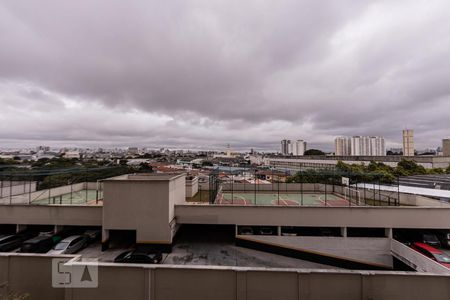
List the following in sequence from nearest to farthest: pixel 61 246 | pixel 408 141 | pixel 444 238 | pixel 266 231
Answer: pixel 61 246 → pixel 444 238 → pixel 266 231 → pixel 408 141

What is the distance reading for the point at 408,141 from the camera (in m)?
111

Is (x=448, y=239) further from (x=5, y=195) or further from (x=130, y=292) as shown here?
(x=5, y=195)

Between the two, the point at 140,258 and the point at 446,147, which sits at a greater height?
the point at 446,147

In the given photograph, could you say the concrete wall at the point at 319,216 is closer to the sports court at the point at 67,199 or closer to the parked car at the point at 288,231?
the parked car at the point at 288,231

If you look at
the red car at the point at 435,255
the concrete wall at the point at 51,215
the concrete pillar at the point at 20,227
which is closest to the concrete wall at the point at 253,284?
the red car at the point at 435,255

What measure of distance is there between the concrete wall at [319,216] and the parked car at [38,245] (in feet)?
30.1

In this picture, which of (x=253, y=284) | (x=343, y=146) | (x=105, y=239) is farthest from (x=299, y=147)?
(x=253, y=284)

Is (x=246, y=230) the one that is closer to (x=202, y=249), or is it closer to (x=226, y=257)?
(x=226, y=257)

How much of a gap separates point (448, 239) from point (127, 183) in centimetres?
2390

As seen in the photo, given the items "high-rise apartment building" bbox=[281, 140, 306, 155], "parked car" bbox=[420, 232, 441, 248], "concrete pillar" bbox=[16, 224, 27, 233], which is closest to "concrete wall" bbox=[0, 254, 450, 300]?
"parked car" bbox=[420, 232, 441, 248]

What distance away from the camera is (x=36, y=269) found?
767 centimetres

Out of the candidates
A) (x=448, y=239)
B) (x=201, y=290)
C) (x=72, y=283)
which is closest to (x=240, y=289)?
(x=201, y=290)

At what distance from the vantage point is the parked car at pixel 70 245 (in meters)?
14.0

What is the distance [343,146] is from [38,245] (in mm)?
174497
